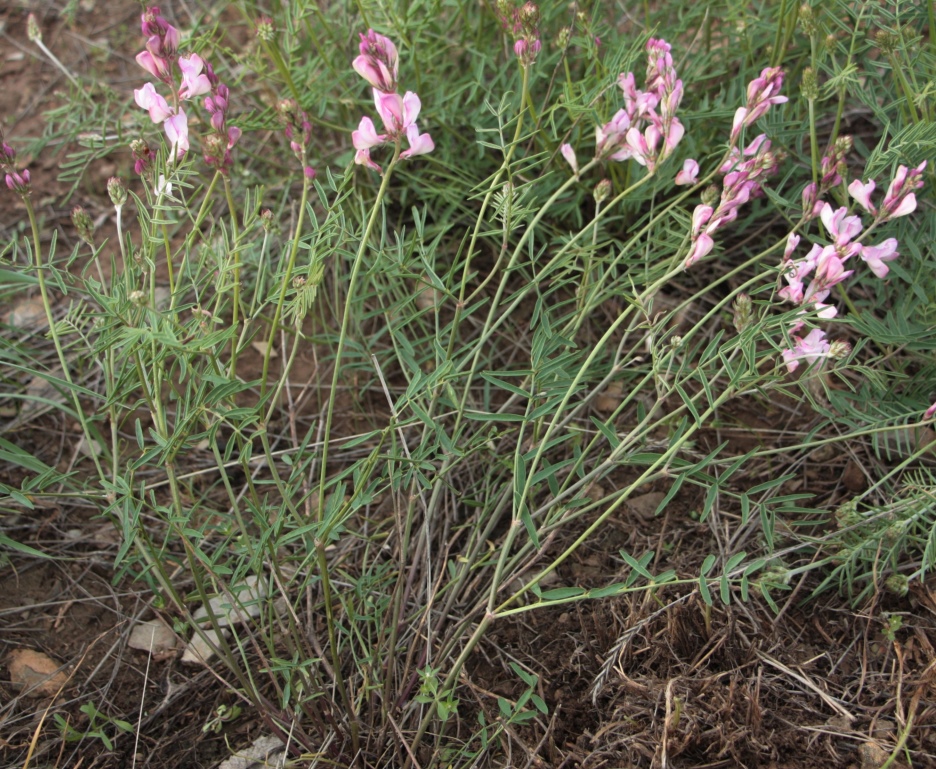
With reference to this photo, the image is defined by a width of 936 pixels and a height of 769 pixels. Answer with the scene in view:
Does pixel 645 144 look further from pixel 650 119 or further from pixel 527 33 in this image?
pixel 527 33

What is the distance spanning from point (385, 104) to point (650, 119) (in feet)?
2.20

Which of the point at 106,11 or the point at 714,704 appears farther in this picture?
the point at 106,11

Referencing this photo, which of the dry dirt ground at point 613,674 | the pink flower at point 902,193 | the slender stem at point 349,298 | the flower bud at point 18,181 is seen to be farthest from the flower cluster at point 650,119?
the flower bud at point 18,181

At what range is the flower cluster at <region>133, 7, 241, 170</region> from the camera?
1767 millimetres

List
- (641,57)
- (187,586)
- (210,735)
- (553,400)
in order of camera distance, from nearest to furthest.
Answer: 1. (553,400)
2. (210,735)
3. (187,586)
4. (641,57)

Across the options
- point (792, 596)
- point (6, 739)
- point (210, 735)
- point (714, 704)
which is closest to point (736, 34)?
point (792, 596)

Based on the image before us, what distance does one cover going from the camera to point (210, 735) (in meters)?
2.07

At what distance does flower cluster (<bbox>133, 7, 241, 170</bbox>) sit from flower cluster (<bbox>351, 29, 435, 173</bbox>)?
29 centimetres

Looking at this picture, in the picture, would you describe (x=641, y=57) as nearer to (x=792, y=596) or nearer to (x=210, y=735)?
(x=792, y=596)

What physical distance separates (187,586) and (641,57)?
204cm

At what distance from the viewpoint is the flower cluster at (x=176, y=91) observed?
1.77 metres

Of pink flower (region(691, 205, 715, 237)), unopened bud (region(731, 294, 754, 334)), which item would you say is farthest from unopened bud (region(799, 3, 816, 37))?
unopened bud (region(731, 294, 754, 334))

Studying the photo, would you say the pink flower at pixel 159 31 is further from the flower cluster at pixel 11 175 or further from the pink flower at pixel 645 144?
Answer: the pink flower at pixel 645 144

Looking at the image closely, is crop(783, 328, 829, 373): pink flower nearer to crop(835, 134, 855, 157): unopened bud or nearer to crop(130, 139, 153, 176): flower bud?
crop(835, 134, 855, 157): unopened bud
